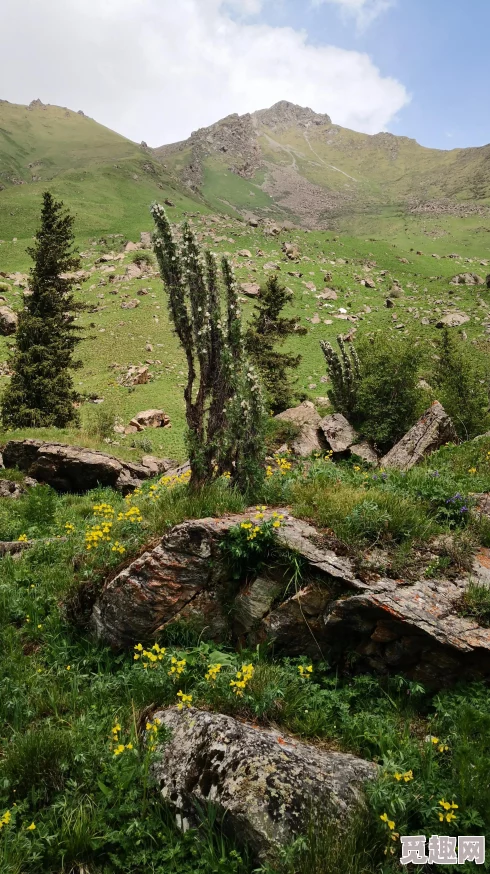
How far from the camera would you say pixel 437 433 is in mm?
12312

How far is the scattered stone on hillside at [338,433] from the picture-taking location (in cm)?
1704

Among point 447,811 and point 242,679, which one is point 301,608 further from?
point 447,811

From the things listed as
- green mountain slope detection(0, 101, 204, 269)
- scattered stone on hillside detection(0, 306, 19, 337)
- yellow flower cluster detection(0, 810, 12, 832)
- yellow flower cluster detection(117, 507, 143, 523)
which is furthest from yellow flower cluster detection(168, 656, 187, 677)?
green mountain slope detection(0, 101, 204, 269)

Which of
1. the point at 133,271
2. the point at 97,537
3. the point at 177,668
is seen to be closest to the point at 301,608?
the point at 177,668

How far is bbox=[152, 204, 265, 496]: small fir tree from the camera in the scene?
7594 millimetres

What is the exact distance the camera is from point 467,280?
49625 mm

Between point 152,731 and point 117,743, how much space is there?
342 mm

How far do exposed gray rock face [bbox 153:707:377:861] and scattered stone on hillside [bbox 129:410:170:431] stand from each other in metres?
21.3

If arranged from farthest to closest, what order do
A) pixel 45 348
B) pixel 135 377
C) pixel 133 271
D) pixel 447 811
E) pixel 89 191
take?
1. pixel 89 191
2. pixel 133 271
3. pixel 135 377
4. pixel 45 348
5. pixel 447 811

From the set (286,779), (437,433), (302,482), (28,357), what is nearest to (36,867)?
(286,779)

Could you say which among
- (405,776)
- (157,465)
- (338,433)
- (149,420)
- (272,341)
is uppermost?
(272,341)

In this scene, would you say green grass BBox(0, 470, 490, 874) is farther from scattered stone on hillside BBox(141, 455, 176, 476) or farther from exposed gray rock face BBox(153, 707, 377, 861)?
scattered stone on hillside BBox(141, 455, 176, 476)

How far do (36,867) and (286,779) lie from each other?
1.89 meters

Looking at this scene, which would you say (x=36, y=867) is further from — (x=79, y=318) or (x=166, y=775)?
(x=79, y=318)
